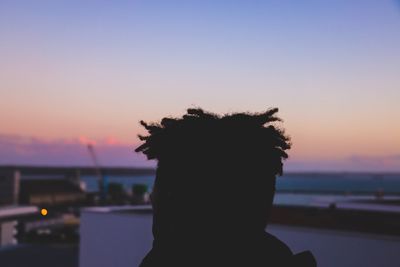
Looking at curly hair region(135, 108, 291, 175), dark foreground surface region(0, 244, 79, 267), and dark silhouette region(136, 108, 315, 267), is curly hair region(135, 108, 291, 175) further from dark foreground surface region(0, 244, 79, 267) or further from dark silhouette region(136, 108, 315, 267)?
dark foreground surface region(0, 244, 79, 267)

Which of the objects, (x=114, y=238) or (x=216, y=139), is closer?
(x=216, y=139)

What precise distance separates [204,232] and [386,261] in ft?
31.9

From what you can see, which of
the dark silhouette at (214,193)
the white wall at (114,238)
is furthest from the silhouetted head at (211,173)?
the white wall at (114,238)

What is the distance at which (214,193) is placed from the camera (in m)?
2.36

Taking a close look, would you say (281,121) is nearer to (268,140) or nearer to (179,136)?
(268,140)

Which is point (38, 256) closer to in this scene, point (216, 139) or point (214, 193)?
point (216, 139)

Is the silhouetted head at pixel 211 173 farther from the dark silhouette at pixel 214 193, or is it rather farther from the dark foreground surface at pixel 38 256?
the dark foreground surface at pixel 38 256

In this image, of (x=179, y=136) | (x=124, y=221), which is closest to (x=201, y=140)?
(x=179, y=136)

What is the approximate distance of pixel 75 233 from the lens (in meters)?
47.5

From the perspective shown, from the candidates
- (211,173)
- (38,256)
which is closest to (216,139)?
(211,173)

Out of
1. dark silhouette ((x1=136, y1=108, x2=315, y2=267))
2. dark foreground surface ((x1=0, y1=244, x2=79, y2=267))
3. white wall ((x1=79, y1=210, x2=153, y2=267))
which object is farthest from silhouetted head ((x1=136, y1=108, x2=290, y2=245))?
dark foreground surface ((x1=0, y1=244, x2=79, y2=267))

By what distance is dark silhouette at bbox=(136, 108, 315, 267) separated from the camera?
2219 millimetres

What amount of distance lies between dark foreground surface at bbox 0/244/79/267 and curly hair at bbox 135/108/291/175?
94.1ft

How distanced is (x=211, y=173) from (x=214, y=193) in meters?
0.10
